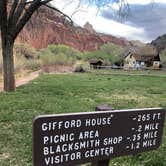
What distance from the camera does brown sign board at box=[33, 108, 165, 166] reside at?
265cm

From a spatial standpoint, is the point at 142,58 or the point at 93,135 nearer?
the point at 93,135

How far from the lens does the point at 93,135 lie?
2881 millimetres

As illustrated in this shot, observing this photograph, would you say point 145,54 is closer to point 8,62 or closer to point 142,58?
point 142,58

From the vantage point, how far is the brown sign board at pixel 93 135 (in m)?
2.65

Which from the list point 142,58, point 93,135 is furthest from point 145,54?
point 93,135

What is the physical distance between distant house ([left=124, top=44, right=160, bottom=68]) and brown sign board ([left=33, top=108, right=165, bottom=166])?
90618mm

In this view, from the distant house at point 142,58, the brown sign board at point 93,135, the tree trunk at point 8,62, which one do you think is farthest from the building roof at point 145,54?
the brown sign board at point 93,135

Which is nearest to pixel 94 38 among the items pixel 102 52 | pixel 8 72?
pixel 102 52

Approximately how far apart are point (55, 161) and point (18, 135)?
4472 mm

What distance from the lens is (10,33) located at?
49.3ft

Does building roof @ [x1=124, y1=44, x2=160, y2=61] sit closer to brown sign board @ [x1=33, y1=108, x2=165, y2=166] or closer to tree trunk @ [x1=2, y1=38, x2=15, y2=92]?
tree trunk @ [x1=2, y1=38, x2=15, y2=92]

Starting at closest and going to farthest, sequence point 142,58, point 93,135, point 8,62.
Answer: point 93,135 → point 8,62 → point 142,58

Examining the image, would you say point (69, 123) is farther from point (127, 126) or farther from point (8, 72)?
point (8, 72)

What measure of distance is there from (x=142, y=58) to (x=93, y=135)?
309 feet
